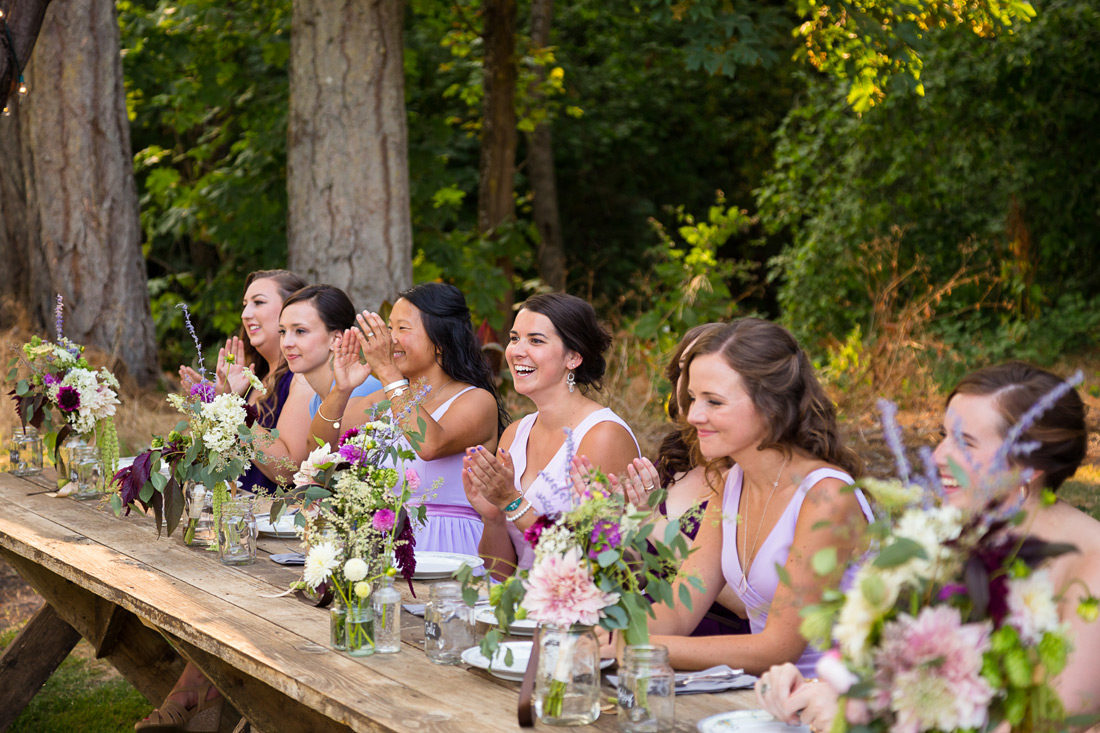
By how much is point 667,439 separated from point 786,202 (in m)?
9.91

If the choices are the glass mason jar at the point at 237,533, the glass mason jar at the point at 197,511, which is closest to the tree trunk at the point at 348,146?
the glass mason jar at the point at 197,511

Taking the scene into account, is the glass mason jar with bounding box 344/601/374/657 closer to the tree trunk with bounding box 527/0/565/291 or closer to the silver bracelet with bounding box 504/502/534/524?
the silver bracelet with bounding box 504/502/534/524

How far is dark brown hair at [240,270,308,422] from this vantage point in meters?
4.47

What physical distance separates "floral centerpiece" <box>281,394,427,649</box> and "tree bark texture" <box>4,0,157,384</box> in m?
5.36

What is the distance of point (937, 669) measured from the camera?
133cm

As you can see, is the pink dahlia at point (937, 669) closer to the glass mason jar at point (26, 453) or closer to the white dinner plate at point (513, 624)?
the white dinner plate at point (513, 624)

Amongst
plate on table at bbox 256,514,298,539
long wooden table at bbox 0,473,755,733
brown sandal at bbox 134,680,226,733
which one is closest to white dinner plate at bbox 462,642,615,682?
long wooden table at bbox 0,473,755,733

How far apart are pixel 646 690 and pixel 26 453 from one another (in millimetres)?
3454

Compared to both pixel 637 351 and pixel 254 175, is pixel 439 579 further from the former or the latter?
pixel 254 175

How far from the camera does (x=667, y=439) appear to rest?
3.37 metres

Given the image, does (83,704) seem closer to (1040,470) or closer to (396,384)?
(396,384)

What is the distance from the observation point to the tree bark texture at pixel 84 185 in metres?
7.09

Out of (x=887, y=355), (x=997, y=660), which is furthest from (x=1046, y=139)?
(x=997, y=660)

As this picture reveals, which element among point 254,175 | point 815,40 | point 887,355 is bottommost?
point 887,355
